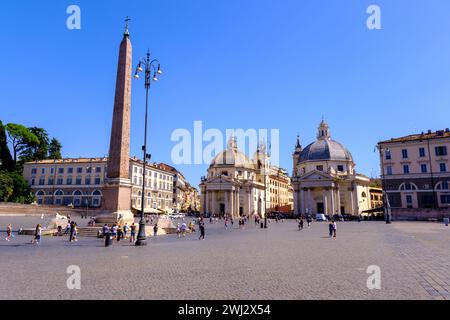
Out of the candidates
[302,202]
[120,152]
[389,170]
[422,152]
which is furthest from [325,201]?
[120,152]

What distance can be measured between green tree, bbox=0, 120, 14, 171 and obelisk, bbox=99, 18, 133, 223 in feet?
165

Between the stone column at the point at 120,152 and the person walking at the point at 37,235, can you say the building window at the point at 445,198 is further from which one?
the person walking at the point at 37,235

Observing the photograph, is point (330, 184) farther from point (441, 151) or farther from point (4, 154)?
point (4, 154)

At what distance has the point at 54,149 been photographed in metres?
82.4

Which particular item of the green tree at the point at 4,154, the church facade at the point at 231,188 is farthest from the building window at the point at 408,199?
the green tree at the point at 4,154

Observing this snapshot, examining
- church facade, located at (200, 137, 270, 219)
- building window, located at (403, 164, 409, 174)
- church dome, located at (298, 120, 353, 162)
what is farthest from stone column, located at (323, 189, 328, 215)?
building window, located at (403, 164, 409, 174)

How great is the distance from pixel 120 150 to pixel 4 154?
53675 millimetres

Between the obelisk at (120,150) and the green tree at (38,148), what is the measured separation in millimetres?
60257

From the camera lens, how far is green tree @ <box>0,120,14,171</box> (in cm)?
6128

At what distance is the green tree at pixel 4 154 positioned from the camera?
61.3 m

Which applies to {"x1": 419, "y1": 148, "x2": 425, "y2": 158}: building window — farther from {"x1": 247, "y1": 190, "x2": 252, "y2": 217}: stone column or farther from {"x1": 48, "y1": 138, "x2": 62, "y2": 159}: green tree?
{"x1": 48, "y1": 138, "x2": 62, "y2": 159}: green tree

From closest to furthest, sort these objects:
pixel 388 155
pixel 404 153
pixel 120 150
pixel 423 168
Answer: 1. pixel 120 150
2. pixel 423 168
3. pixel 404 153
4. pixel 388 155

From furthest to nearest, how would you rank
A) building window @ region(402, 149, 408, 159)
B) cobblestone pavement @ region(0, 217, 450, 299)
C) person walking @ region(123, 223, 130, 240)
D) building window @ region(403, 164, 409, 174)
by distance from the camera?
building window @ region(402, 149, 408, 159) → building window @ region(403, 164, 409, 174) → person walking @ region(123, 223, 130, 240) → cobblestone pavement @ region(0, 217, 450, 299)

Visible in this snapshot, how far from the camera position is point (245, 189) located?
273 feet
